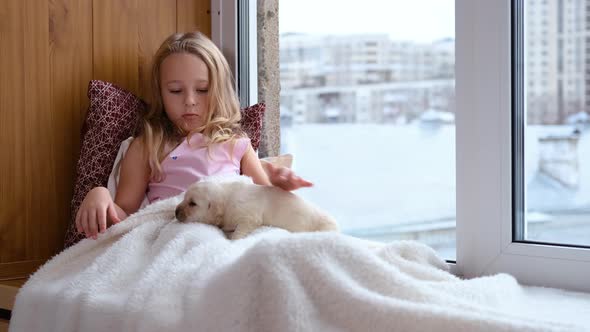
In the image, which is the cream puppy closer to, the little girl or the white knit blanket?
the white knit blanket

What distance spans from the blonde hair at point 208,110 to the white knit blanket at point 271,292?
453mm

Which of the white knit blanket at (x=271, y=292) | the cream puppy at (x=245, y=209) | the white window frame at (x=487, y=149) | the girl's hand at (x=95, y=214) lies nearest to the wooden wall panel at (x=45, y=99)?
the girl's hand at (x=95, y=214)

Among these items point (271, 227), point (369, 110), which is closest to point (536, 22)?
point (369, 110)

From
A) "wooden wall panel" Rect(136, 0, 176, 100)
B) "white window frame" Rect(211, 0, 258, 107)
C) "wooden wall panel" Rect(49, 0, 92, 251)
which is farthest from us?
"white window frame" Rect(211, 0, 258, 107)

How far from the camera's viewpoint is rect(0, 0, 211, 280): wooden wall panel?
5.50ft

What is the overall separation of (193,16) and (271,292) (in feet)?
4.31

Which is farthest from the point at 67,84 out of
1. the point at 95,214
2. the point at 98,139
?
the point at 95,214

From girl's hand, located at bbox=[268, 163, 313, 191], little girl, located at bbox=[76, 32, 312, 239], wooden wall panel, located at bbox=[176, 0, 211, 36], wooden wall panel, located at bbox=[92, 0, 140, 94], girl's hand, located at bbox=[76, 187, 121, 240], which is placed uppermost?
wooden wall panel, located at bbox=[176, 0, 211, 36]

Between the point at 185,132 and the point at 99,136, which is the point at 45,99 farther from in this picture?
the point at 185,132

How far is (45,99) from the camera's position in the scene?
5.74ft

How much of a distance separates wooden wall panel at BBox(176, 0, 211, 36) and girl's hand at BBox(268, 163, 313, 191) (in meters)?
0.78

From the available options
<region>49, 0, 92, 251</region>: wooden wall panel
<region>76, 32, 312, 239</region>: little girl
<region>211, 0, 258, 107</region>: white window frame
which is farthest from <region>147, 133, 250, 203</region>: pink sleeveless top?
<region>211, 0, 258, 107</region>: white window frame

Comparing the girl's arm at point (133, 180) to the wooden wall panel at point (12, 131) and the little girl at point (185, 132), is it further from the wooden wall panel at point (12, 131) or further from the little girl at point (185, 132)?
the wooden wall panel at point (12, 131)

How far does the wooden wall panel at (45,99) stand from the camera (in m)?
1.68
